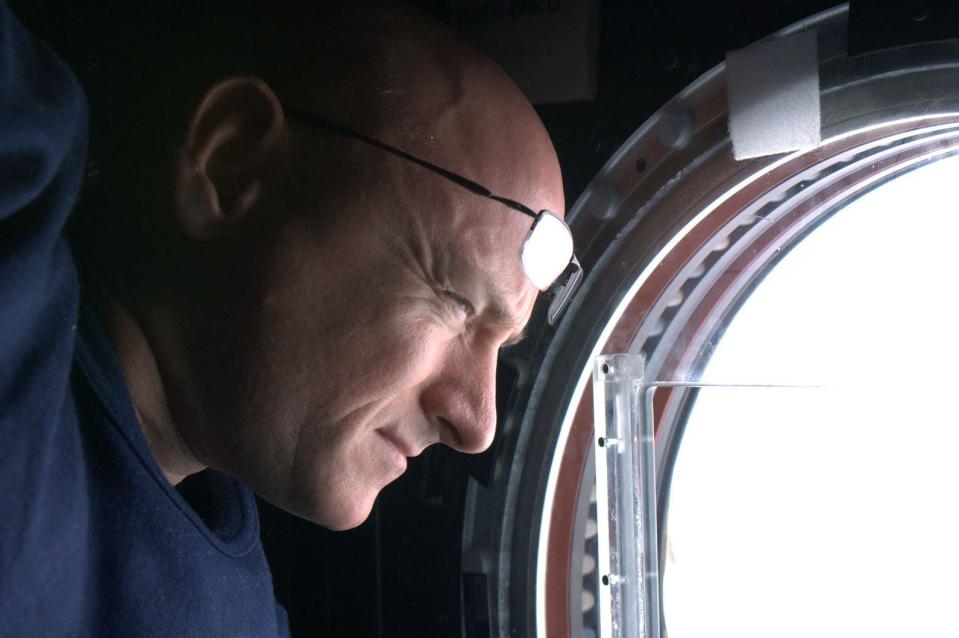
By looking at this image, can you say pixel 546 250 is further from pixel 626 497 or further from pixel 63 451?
pixel 63 451

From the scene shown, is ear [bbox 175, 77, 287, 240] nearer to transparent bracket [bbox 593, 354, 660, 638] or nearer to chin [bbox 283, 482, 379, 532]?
chin [bbox 283, 482, 379, 532]

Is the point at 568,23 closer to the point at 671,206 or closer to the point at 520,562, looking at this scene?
the point at 671,206

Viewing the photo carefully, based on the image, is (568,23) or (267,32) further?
(568,23)

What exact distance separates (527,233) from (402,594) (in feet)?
2.21

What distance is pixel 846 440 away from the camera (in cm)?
116

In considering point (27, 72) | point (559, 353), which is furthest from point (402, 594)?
point (27, 72)

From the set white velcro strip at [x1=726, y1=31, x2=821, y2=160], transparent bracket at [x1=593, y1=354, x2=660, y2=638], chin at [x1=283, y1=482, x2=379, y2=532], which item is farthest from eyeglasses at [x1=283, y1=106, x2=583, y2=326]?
chin at [x1=283, y1=482, x2=379, y2=532]

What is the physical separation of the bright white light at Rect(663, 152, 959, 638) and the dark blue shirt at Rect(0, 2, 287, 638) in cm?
71

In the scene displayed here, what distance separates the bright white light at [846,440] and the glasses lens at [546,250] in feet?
0.96

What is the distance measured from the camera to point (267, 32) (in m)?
1.15

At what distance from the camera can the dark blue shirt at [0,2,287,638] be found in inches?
29.5

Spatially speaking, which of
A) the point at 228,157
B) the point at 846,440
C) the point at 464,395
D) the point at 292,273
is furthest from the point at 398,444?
the point at 846,440

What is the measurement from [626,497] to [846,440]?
29 centimetres

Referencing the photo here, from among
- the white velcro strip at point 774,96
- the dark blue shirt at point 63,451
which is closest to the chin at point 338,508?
the dark blue shirt at point 63,451
